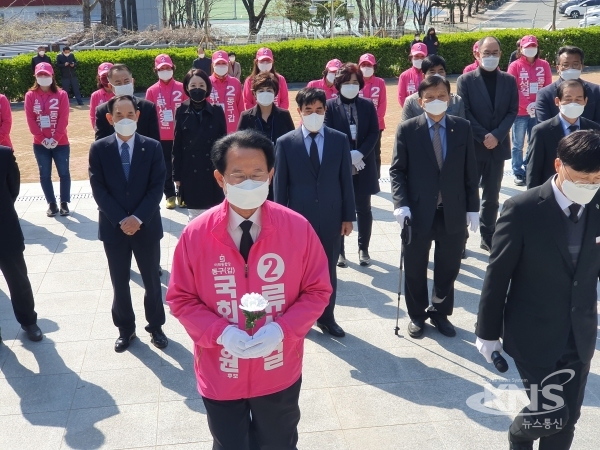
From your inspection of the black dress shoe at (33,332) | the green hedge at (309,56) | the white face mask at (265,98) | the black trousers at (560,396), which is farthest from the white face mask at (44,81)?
the green hedge at (309,56)

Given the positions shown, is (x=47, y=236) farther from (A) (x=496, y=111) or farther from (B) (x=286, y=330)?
(B) (x=286, y=330)

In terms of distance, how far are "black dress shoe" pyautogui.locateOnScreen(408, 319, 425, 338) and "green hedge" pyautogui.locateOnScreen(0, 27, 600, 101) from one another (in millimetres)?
17748

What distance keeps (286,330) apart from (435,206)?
2.59m

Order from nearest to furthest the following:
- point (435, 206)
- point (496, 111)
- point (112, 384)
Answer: point (112, 384) < point (435, 206) < point (496, 111)

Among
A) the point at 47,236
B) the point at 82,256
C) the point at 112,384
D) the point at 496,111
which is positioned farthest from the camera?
the point at 47,236

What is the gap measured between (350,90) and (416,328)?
2.31 m

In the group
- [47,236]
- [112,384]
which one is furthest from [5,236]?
[47,236]

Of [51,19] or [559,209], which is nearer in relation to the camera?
[559,209]

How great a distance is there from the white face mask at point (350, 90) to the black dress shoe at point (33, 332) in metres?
3.39

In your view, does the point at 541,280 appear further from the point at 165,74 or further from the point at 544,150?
the point at 165,74

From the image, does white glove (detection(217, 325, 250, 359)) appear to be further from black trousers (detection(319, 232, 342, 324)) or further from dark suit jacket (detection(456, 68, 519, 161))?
dark suit jacket (detection(456, 68, 519, 161))

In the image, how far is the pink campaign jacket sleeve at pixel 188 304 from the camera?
3.02 metres

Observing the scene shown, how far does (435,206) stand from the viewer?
208 inches

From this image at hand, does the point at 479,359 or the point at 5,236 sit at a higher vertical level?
the point at 5,236
